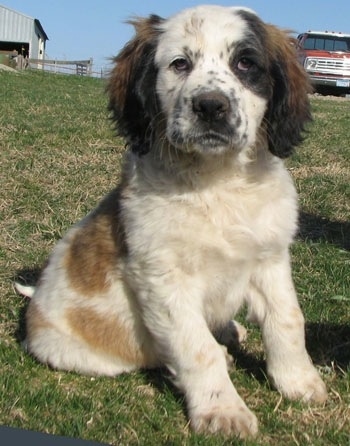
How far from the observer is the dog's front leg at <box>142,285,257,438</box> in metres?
3.00

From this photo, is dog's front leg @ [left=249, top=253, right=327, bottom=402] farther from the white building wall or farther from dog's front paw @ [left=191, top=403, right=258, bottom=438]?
the white building wall

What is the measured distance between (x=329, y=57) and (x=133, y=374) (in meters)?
25.2

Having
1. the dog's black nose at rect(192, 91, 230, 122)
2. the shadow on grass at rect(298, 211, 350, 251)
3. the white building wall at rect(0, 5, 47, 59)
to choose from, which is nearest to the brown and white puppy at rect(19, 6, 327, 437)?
the dog's black nose at rect(192, 91, 230, 122)

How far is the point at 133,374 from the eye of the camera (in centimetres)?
361

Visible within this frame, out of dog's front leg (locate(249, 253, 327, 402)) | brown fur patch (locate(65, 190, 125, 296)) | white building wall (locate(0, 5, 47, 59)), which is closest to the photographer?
dog's front leg (locate(249, 253, 327, 402))

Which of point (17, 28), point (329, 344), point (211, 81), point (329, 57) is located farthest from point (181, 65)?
point (17, 28)

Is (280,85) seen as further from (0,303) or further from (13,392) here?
(0,303)

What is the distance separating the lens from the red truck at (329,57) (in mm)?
26891

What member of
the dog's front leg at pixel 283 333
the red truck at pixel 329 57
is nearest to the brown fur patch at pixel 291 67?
the dog's front leg at pixel 283 333

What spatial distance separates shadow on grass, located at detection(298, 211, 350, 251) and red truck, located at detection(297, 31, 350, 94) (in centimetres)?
2109

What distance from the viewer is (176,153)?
130 inches

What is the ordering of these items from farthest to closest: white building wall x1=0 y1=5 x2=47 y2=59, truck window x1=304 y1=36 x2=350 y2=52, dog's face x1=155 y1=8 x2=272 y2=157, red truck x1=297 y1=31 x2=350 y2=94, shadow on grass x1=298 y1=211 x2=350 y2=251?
1. white building wall x1=0 y1=5 x2=47 y2=59
2. truck window x1=304 y1=36 x2=350 y2=52
3. red truck x1=297 y1=31 x2=350 y2=94
4. shadow on grass x1=298 y1=211 x2=350 y2=251
5. dog's face x1=155 y1=8 x2=272 y2=157

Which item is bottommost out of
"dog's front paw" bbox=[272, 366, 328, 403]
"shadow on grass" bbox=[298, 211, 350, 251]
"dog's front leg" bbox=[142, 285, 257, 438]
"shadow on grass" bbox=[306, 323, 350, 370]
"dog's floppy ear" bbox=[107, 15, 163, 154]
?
"shadow on grass" bbox=[298, 211, 350, 251]

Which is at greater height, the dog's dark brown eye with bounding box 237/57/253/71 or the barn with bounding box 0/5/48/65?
the dog's dark brown eye with bounding box 237/57/253/71
